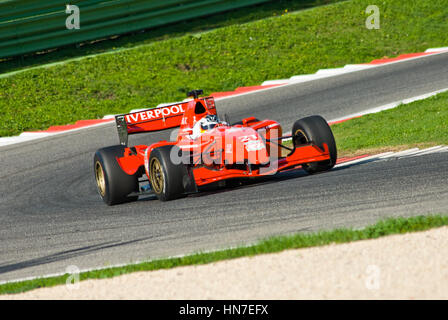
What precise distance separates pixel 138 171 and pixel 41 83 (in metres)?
8.96

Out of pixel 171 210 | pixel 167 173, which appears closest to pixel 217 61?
pixel 167 173

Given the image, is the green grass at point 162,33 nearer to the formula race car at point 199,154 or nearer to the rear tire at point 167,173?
the formula race car at point 199,154

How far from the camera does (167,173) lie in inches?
364

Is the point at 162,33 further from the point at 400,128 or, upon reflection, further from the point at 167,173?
the point at 167,173

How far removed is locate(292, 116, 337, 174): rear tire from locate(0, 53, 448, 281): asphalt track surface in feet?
0.53

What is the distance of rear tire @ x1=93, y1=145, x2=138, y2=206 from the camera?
10203mm

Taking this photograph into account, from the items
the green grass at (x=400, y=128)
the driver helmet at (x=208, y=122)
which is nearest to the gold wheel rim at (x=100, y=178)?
the driver helmet at (x=208, y=122)

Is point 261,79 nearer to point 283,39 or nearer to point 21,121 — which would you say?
point 283,39

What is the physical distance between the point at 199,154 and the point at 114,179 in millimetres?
1466

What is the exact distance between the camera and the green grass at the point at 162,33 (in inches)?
778

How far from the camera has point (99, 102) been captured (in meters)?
17.5

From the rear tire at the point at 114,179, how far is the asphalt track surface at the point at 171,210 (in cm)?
18

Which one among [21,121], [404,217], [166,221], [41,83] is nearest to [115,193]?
[166,221]
